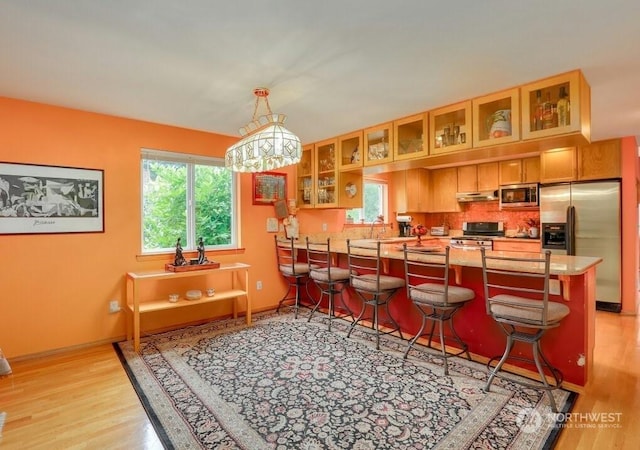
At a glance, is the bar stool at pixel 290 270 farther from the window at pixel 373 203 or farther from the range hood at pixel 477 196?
the range hood at pixel 477 196

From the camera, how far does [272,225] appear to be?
455cm

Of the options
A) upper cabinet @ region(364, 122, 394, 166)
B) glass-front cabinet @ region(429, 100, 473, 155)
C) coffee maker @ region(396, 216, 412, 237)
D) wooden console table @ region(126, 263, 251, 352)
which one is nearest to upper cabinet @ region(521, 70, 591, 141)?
glass-front cabinet @ region(429, 100, 473, 155)

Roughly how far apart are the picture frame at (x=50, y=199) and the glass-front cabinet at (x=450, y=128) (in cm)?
332

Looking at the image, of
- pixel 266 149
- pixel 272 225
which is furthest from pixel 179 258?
pixel 266 149

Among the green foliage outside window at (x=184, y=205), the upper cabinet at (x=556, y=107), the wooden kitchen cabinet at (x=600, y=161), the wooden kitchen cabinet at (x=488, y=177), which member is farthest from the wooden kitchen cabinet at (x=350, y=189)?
the wooden kitchen cabinet at (x=600, y=161)

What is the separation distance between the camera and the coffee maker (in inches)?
→ 244

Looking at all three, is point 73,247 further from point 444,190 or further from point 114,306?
point 444,190

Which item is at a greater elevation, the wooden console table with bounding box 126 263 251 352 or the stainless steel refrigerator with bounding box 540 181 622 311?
the stainless steel refrigerator with bounding box 540 181 622 311

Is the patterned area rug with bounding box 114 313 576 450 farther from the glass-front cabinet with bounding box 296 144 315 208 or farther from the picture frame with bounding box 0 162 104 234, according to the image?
the glass-front cabinet with bounding box 296 144 315 208

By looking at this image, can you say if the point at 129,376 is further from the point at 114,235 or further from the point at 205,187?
the point at 205,187

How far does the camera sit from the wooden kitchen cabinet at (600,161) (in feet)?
13.9

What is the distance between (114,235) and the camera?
3.39 m

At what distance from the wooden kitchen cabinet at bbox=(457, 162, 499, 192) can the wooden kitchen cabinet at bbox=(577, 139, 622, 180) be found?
4.08 feet

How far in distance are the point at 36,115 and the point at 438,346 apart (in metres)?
4.25
